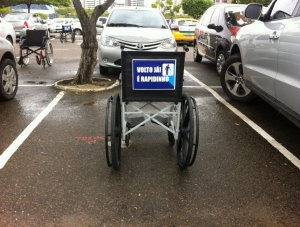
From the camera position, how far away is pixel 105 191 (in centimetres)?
304

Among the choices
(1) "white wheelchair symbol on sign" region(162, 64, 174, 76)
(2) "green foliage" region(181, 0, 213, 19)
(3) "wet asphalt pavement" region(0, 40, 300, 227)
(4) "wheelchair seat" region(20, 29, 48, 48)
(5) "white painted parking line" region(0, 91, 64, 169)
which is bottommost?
(3) "wet asphalt pavement" region(0, 40, 300, 227)

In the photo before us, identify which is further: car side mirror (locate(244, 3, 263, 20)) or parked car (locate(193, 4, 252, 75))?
parked car (locate(193, 4, 252, 75))

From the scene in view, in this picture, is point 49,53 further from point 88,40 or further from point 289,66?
point 289,66

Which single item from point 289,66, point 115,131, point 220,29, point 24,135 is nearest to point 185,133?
point 115,131

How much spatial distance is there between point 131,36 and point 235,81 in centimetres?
253

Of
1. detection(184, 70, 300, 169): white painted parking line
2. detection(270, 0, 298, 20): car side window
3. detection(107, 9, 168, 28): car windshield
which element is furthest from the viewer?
detection(107, 9, 168, 28): car windshield

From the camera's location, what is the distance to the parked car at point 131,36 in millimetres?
7195

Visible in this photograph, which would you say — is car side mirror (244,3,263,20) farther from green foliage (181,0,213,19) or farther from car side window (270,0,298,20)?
green foliage (181,0,213,19)

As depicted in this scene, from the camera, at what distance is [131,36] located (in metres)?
7.22

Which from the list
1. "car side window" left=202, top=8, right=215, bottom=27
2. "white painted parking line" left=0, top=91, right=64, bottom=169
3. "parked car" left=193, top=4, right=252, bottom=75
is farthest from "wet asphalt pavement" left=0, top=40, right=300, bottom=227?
"car side window" left=202, top=8, right=215, bottom=27

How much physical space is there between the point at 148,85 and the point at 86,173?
1.08 m

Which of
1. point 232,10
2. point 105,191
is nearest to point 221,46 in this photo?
point 232,10

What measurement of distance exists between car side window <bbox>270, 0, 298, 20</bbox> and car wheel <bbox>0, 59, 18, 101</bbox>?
4.33 metres

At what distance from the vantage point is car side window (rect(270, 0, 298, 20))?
4.11 metres
